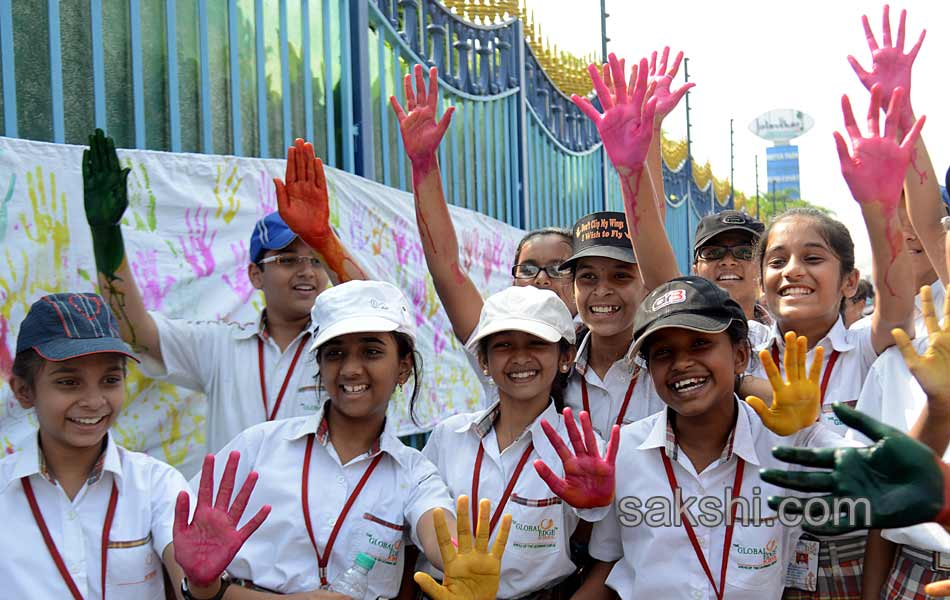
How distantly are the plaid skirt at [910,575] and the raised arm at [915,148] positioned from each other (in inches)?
33.6

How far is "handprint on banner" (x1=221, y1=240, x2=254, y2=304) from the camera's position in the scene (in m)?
3.63

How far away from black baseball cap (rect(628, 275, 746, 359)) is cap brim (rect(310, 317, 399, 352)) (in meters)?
0.69

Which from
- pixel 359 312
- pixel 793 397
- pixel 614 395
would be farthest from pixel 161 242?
pixel 793 397

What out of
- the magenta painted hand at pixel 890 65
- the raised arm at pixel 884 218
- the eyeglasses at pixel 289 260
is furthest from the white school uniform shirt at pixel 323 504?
the magenta painted hand at pixel 890 65

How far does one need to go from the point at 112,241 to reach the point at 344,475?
3.72 feet

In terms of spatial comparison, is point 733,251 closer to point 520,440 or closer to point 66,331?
point 520,440

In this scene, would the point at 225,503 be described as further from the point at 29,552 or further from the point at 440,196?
the point at 440,196

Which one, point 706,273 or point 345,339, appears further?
point 706,273

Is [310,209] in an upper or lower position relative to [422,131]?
lower

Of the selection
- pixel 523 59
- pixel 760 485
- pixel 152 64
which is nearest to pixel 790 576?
pixel 760 485

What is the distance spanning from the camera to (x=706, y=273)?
3.38m

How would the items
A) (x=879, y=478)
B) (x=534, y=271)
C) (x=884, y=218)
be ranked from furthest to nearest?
(x=534, y=271) < (x=884, y=218) < (x=879, y=478)

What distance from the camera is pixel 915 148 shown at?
2916 millimetres

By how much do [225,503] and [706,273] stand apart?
6.67 feet
